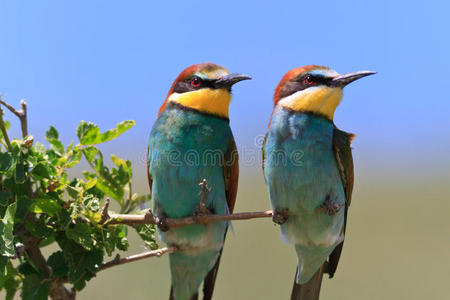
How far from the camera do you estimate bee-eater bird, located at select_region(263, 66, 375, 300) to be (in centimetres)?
239

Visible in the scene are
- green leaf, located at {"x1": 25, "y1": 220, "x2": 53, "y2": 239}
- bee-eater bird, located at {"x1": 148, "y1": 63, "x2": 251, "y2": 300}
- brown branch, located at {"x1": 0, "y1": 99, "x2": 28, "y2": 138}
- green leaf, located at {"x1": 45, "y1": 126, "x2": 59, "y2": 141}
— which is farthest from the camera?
bee-eater bird, located at {"x1": 148, "y1": 63, "x2": 251, "y2": 300}

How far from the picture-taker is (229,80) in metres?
2.46

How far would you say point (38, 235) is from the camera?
191 centimetres

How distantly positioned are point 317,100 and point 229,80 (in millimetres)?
392

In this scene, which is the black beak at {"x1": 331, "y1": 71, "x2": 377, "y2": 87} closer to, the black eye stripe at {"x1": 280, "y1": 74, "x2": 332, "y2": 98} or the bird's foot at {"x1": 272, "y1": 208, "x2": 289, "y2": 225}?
the black eye stripe at {"x1": 280, "y1": 74, "x2": 332, "y2": 98}

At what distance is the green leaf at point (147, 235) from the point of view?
2070 millimetres

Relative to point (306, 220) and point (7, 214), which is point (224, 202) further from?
point (7, 214)

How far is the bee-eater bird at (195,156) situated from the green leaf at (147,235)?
1.48ft

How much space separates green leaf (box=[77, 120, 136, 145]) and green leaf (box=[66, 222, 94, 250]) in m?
0.34

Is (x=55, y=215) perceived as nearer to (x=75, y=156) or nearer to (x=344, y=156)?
(x=75, y=156)

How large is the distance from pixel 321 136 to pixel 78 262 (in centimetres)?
114

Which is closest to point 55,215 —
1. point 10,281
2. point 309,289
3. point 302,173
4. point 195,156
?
point 10,281

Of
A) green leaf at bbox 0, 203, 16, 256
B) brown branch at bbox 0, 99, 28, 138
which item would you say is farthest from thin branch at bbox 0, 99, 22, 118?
green leaf at bbox 0, 203, 16, 256

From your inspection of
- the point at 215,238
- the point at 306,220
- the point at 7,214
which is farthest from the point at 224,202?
the point at 7,214
